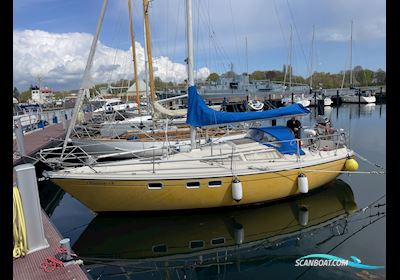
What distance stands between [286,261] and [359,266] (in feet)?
5.18

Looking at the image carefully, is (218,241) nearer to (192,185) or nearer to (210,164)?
(192,185)

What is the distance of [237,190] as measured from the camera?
30.0 feet

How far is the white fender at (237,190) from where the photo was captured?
9156mm

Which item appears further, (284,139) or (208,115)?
(284,139)

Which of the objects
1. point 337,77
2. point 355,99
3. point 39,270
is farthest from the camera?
point 337,77

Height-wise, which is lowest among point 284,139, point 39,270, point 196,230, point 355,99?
point 196,230

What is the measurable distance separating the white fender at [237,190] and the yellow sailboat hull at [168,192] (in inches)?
6.9

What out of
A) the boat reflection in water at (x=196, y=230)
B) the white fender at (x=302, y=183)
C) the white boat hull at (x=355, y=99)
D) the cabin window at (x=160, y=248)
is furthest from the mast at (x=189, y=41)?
the white boat hull at (x=355, y=99)

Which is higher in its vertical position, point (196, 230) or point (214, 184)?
point (214, 184)

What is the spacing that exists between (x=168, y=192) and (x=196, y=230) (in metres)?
1.37

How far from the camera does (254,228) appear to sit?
930 cm

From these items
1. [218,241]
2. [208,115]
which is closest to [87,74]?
[208,115]

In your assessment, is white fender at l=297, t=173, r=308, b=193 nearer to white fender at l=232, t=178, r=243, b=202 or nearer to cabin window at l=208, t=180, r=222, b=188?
white fender at l=232, t=178, r=243, b=202

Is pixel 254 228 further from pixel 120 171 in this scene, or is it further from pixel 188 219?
pixel 120 171
